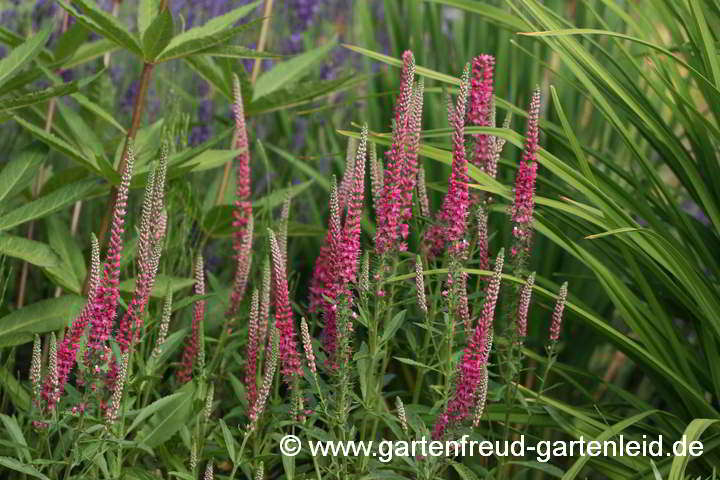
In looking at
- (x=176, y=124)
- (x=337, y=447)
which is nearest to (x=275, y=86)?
(x=176, y=124)

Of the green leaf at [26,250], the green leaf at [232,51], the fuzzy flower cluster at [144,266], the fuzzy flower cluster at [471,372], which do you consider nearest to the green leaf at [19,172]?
the green leaf at [26,250]

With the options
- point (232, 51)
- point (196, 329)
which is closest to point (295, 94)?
point (232, 51)

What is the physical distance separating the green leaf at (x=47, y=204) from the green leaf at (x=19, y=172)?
0.21 feet

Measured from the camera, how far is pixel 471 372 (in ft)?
5.85

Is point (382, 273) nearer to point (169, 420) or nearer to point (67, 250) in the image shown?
point (169, 420)

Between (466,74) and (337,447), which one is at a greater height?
(466,74)

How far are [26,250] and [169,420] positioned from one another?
576 millimetres

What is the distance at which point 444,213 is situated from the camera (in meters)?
1.97

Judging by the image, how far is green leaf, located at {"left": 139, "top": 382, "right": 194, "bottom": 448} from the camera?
6.42ft

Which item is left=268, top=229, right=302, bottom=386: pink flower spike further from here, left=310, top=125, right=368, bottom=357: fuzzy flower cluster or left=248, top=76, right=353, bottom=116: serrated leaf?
left=248, top=76, right=353, bottom=116: serrated leaf

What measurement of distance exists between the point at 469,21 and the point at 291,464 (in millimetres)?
1851

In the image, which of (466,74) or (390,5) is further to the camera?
(390,5)

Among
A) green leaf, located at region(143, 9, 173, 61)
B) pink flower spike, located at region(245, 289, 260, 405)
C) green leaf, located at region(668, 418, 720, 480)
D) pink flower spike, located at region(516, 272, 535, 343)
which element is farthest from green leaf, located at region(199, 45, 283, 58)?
green leaf, located at region(668, 418, 720, 480)

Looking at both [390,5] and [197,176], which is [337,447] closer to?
[197,176]
